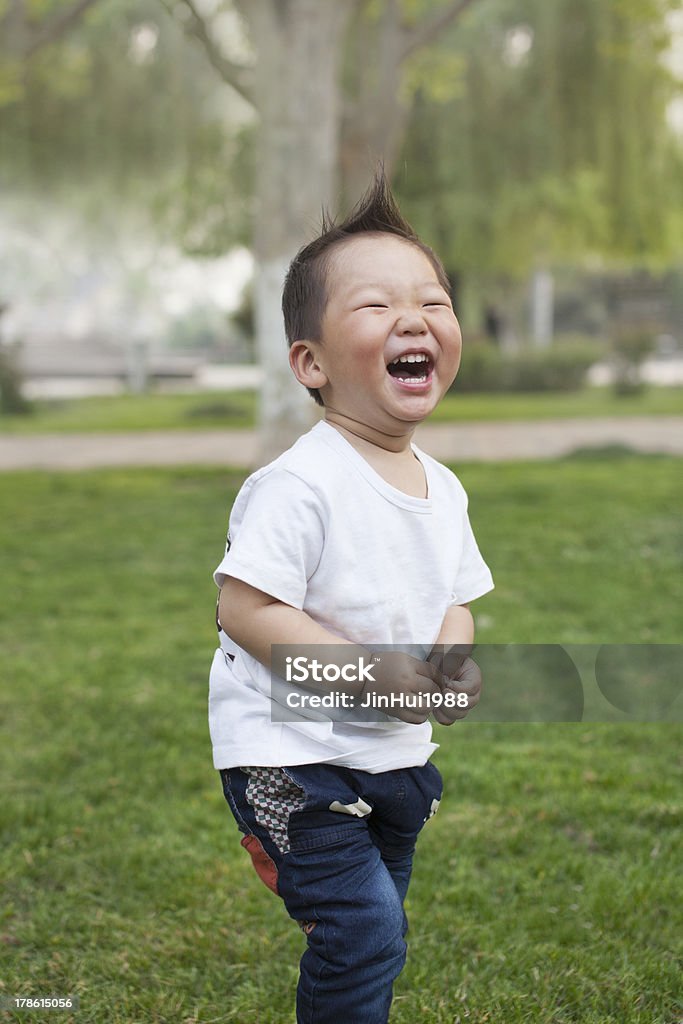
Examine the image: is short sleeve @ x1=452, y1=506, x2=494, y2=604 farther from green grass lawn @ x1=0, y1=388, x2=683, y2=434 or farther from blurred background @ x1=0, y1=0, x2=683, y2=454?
green grass lawn @ x1=0, y1=388, x2=683, y2=434

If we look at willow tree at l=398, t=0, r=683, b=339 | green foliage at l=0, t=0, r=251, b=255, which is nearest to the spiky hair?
willow tree at l=398, t=0, r=683, b=339

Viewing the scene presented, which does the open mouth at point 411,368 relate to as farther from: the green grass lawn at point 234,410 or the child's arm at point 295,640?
the green grass lawn at point 234,410

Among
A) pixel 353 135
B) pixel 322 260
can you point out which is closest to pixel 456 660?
pixel 322 260

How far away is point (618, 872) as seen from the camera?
296 cm

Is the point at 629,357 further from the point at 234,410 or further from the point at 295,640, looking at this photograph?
the point at 295,640

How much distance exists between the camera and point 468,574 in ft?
6.32

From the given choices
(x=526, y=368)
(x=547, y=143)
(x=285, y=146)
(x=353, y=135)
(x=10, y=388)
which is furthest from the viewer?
(x=526, y=368)

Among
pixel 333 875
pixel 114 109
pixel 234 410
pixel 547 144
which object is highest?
pixel 114 109

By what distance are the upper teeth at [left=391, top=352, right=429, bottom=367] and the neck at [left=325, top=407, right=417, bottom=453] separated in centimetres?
11

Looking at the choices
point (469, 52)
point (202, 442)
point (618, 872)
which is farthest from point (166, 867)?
point (469, 52)

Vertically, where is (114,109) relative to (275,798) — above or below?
above

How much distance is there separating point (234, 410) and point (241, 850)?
15866 mm

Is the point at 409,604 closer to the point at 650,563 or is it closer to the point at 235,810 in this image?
the point at 235,810

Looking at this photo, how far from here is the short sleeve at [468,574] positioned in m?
1.91
